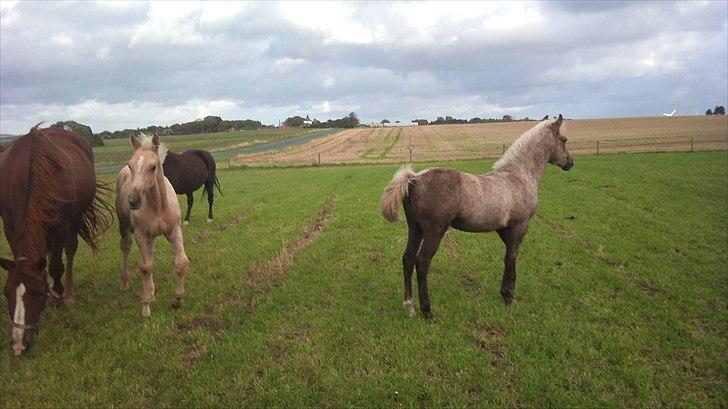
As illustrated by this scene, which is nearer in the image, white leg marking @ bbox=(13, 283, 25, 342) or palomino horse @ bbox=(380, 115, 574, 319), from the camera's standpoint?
white leg marking @ bbox=(13, 283, 25, 342)

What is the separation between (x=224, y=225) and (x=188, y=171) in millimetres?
1803

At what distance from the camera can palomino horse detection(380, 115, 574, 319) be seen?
5.32 metres

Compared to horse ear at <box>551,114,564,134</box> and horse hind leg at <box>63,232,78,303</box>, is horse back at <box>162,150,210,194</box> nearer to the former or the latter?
horse hind leg at <box>63,232,78,303</box>

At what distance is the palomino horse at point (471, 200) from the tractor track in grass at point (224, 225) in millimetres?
6569

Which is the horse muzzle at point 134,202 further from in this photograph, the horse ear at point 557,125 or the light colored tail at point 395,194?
the horse ear at point 557,125

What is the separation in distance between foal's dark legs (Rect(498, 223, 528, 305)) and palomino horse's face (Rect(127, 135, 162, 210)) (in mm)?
4668

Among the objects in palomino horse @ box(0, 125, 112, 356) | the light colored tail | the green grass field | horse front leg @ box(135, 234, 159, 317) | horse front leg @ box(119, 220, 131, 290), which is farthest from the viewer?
horse front leg @ box(119, 220, 131, 290)

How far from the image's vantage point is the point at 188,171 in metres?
12.0

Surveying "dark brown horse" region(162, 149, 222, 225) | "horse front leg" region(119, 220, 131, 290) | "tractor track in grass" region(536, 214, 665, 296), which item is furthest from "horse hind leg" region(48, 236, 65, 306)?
"tractor track in grass" region(536, 214, 665, 296)

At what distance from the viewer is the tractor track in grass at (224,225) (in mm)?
10625

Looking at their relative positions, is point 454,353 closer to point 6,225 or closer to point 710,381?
point 710,381

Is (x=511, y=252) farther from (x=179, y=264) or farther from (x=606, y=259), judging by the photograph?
(x=179, y=264)

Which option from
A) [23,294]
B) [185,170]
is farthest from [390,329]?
[185,170]

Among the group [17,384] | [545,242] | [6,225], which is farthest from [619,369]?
[6,225]
